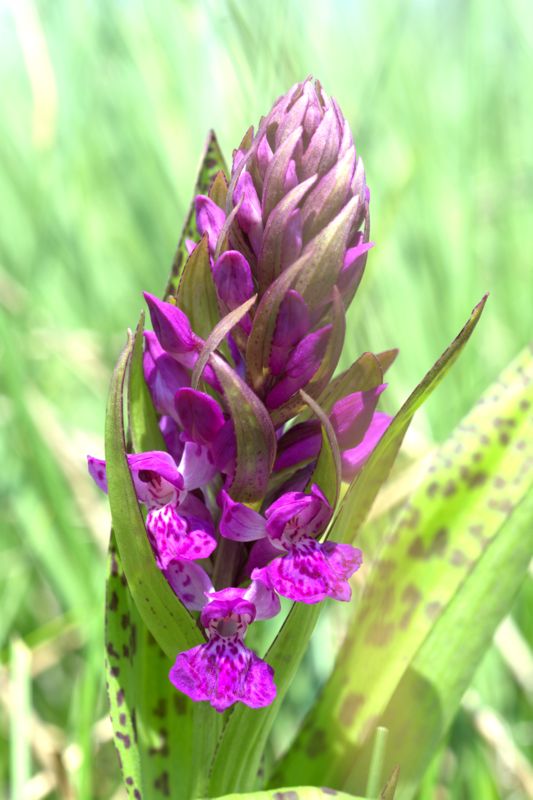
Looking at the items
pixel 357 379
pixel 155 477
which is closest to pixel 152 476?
pixel 155 477

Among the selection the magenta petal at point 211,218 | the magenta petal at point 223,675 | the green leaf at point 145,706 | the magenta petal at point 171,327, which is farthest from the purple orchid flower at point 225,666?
the magenta petal at point 211,218

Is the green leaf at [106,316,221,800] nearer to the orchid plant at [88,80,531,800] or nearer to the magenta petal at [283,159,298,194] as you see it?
the orchid plant at [88,80,531,800]

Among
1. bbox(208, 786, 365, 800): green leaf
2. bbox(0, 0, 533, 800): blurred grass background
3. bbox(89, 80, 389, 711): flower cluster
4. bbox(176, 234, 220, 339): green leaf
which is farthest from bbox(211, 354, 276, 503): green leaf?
bbox(0, 0, 533, 800): blurred grass background

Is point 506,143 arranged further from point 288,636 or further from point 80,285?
point 288,636

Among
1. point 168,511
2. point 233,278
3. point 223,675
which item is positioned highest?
point 233,278

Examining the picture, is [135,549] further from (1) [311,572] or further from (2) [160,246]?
(2) [160,246]

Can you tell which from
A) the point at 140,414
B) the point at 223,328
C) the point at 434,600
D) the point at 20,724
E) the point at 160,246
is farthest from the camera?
the point at 160,246

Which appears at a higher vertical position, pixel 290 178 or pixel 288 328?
pixel 290 178
